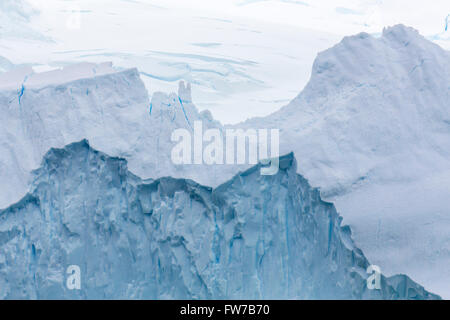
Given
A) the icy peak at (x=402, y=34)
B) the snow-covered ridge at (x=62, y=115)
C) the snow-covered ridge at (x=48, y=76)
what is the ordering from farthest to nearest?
the icy peak at (x=402, y=34) < the snow-covered ridge at (x=48, y=76) < the snow-covered ridge at (x=62, y=115)

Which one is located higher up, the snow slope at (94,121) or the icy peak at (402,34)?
the icy peak at (402,34)

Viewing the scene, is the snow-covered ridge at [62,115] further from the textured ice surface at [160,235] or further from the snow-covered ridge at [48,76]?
the textured ice surface at [160,235]

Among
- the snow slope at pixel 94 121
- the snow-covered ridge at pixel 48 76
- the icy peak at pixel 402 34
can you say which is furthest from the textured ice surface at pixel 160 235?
the icy peak at pixel 402 34

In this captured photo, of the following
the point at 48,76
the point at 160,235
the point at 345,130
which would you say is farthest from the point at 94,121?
the point at 345,130

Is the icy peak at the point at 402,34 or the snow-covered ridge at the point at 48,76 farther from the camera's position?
the icy peak at the point at 402,34

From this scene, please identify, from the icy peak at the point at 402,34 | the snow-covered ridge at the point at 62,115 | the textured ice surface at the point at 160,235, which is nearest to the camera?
the textured ice surface at the point at 160,235

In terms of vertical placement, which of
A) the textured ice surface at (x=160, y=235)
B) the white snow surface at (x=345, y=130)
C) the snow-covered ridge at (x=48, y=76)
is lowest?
the textured ice surface at (x=160, y=235)

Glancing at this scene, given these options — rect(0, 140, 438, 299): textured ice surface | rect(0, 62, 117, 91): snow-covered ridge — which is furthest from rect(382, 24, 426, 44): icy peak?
rect(0, 62, 117, 91): snow-covered ridge
